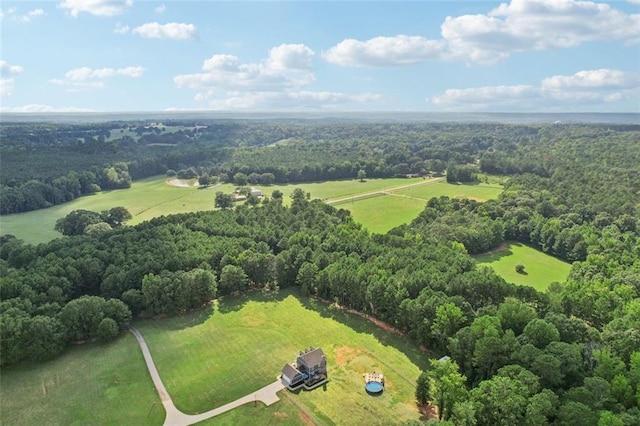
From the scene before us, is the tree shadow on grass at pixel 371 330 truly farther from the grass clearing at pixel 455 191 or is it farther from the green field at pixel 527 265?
the grass clearing at pixel 455 191

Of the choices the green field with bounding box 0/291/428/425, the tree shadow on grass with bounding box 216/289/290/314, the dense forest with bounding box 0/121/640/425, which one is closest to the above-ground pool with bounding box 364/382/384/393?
the green field with bounding box 0/291/428/425

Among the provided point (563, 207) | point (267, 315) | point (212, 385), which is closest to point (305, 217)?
point (267, 315)

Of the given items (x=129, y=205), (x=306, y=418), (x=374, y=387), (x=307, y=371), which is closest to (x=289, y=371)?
(x=307, y=371)

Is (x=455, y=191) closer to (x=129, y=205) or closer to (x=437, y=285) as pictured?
(x=437, y=285)

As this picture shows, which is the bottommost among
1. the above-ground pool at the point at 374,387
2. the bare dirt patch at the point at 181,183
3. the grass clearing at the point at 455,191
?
the above-ground pool at the point at 374,387

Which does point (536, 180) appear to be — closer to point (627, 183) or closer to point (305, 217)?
point (627, 183)

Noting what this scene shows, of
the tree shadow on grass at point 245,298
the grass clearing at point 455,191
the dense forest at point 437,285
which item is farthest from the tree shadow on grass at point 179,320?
the grass clearing at point 455,191
